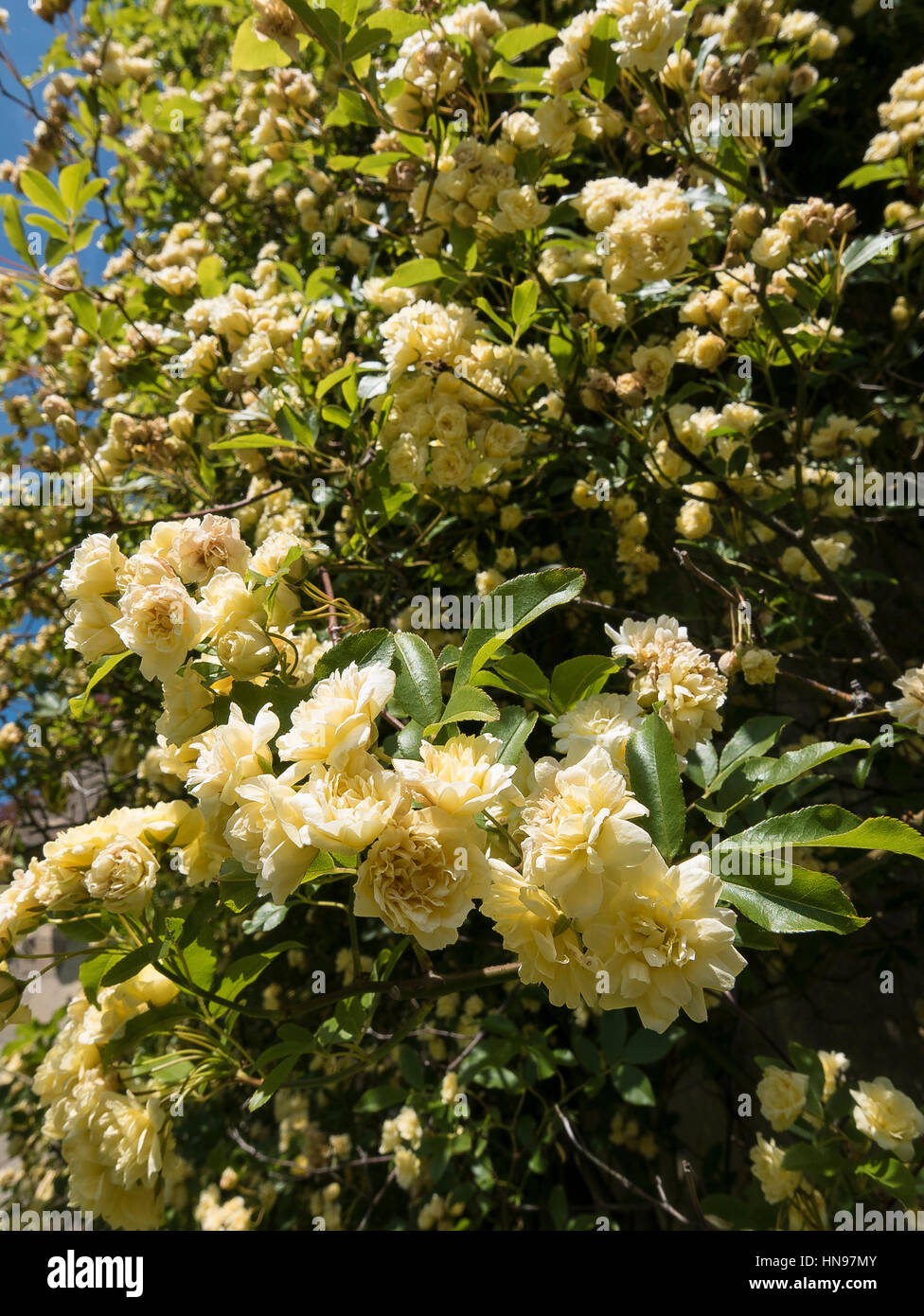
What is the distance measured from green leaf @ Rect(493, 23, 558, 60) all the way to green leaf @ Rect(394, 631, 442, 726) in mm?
1170

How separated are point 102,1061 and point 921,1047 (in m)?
2.04

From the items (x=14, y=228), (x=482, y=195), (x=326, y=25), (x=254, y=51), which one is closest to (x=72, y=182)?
(x=14, y=228)

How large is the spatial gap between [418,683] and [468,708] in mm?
99

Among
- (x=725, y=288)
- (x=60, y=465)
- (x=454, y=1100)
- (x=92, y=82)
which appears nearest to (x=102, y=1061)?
(x=454, y=1100)

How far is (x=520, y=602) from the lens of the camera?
0.73 metres

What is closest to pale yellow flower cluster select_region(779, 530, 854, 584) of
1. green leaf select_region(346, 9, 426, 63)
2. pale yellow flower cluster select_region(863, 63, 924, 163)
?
pale yellow flower cluster select_region(863, 63, 924, 163)

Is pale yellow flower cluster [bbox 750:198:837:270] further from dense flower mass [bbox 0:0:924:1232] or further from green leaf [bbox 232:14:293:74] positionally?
green leaf [bbox 232:14:293:74]

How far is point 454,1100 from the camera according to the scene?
1640mm

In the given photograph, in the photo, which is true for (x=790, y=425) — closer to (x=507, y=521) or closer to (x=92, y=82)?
(x=507, y=521)

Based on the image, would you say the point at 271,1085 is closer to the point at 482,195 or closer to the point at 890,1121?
the point at 890,1121

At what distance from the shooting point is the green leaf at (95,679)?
2.54ft

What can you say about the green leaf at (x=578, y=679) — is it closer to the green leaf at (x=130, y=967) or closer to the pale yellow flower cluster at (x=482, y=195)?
the green leaf at (x=130, y=967)

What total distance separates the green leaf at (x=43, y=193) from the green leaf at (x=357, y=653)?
1545mm

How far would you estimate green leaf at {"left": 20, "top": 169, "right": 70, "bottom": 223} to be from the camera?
5.20 feet
